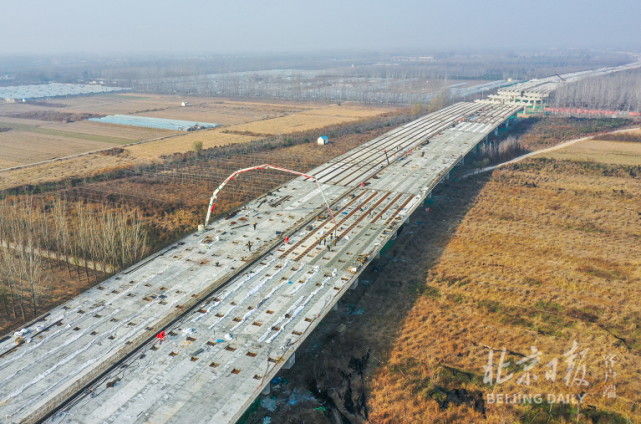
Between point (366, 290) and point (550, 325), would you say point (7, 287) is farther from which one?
point (550, 325)

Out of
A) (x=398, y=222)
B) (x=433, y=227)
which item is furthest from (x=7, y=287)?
(x=433, y=227)

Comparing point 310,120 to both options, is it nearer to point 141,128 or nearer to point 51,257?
point 141,128

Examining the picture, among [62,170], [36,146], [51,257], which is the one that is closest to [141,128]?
[36,146]

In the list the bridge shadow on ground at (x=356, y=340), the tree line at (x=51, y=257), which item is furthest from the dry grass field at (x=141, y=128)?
the bridge shadow on ground at (x=356, y=340)

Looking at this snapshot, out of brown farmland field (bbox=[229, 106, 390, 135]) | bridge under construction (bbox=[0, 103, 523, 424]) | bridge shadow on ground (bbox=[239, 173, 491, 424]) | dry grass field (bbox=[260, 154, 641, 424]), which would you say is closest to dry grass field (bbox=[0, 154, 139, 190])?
brown farmland field (bbox=[229, 106, 390, 135])

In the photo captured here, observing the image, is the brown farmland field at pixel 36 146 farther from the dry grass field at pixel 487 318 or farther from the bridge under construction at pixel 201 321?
the dry grass field at pixel 487 318

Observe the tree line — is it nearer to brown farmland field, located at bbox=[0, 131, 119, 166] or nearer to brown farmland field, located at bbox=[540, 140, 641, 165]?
brown farmland field, located at bbox=[0, 131, 119, 166]
